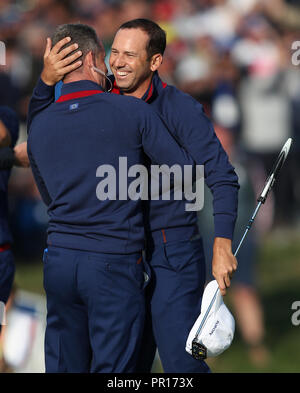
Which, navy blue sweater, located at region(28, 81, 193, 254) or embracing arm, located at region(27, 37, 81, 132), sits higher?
embracing arm, located at region(27, 37, 81, 132)

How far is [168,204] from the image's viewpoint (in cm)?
380

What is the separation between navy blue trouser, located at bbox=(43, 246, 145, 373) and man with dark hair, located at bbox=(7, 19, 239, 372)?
0.23 meters

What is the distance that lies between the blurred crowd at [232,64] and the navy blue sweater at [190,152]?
16.4 ft

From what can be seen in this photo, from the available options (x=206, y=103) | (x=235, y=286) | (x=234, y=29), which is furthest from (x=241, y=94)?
(x=235, y=286)

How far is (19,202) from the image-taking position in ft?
31.2

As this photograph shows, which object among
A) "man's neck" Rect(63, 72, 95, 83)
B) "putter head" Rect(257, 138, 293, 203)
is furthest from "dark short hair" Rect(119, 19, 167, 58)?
"putter head" Rect(257, 138, 293, 203)

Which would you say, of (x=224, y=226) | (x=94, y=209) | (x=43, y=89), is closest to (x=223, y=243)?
(x=224, y=226)

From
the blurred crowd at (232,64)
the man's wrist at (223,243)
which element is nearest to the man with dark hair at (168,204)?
the man's wrist at (223,243)

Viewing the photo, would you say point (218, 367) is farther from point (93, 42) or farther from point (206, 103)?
point (93, 42)

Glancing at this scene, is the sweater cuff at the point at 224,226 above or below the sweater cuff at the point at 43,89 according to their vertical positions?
below

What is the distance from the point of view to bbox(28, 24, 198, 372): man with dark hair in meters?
3.44

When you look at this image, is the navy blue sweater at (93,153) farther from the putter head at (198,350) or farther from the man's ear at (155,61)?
the putter head at (198,350)

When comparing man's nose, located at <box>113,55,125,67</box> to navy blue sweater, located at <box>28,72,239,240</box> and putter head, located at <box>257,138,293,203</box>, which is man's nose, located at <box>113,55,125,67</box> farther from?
putter head, located at <box>257,138,293,203</box>

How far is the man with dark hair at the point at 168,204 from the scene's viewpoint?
3.62m
